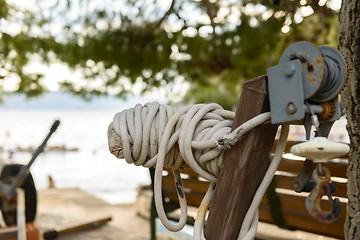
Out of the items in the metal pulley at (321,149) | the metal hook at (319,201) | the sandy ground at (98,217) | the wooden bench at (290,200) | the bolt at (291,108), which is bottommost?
the sandy ground at (98,217)

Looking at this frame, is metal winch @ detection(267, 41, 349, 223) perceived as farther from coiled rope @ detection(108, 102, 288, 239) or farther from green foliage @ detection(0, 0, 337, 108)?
green foliage @ detection(0, 0, 337, 108)

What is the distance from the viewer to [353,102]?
122 centimetres

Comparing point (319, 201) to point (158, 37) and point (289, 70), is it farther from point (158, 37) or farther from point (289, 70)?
point (158, 37)

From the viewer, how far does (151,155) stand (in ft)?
3.29

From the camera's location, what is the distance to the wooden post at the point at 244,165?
878mm

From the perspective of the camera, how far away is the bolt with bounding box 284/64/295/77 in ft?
2.59

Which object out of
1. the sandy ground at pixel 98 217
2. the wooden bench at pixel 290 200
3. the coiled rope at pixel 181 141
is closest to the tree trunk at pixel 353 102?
the coiled rope at pixel 181 141

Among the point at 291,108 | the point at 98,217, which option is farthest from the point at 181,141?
the point at 98,217

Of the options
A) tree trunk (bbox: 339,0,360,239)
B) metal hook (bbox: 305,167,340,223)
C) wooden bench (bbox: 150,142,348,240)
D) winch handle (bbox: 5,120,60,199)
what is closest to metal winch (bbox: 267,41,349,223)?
metal hook (bbox: 305,167,340,223)

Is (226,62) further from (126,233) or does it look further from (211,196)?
(211,196)

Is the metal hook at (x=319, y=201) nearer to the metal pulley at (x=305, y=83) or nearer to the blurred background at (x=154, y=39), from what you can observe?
the metal pulley at (x=305, y=83)

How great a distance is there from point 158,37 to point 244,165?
389 centimetres

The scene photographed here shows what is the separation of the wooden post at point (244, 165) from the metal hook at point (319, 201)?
0.12m

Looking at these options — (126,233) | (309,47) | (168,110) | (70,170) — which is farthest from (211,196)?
(70,170)
